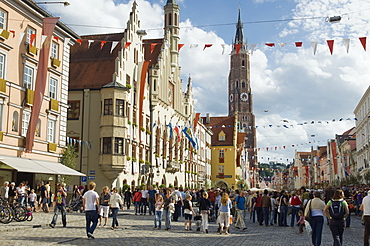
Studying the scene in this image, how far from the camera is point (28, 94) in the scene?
26547 millimetres

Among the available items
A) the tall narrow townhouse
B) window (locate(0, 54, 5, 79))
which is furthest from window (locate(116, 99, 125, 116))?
window (locate(0, 54, 5, 79))

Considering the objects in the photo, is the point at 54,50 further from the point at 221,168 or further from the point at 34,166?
the point at 221,168

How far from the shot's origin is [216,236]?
17.2 meters

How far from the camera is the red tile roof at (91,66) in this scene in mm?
40219

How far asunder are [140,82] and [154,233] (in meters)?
27.5

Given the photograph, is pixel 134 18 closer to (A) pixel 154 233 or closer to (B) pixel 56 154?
(B) pixel 56 154

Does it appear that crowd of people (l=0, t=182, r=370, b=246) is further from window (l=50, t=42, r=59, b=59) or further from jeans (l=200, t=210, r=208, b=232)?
window (l=50, t=42, r=59, b=59)

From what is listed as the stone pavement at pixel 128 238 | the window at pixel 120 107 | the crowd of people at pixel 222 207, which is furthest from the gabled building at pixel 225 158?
the stone pavement at pixel 128 238

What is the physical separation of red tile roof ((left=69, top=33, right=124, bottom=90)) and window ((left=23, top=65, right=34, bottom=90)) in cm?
1233

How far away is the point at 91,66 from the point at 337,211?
33.2m

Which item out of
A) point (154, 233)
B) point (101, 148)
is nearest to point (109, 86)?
point (101, 148)

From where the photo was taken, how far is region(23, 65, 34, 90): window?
1051 inches

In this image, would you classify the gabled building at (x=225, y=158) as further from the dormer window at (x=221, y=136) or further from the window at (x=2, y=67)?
the window at (x=2, y=67)

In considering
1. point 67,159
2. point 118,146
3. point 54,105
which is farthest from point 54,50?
point 118,146
